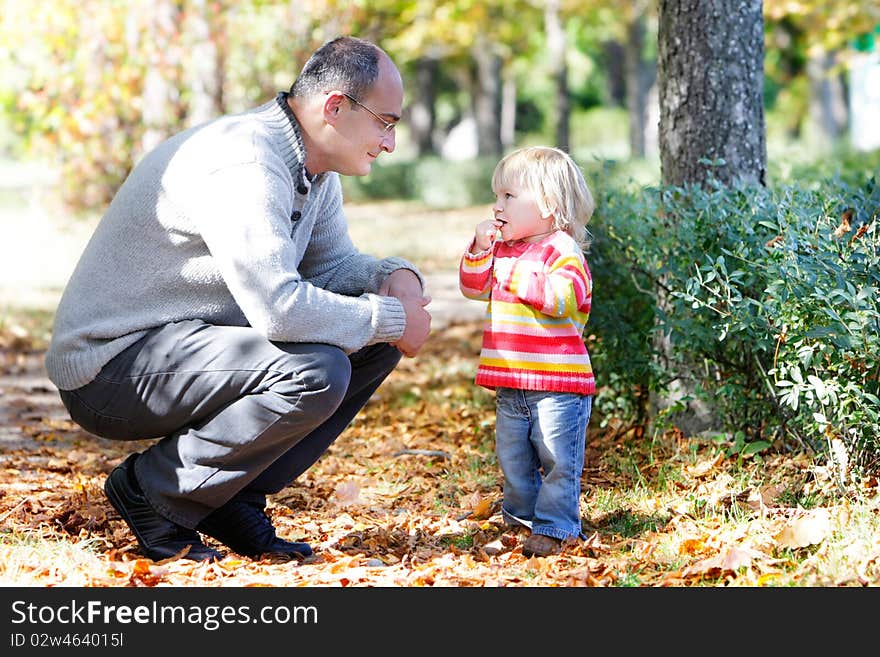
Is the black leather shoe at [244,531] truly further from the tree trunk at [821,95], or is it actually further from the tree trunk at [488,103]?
the tree trunk at [821,95]

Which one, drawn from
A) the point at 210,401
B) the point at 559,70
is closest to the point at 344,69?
the point at 210,401

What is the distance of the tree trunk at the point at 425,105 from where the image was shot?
31.4 metres

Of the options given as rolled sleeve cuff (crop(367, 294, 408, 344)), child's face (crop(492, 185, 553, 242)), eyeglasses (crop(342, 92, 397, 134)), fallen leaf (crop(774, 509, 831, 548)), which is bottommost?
fallen leaf (crop(774, 509, 831, 548))

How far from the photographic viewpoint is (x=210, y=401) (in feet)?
11.3

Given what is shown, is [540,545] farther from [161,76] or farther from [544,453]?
[161,76]

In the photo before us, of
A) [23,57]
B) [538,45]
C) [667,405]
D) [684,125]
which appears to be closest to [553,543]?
[667,405]

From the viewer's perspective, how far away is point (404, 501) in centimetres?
451

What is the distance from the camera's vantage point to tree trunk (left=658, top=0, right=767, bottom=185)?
476 cm

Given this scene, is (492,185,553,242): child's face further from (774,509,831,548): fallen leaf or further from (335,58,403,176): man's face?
(774,509,831,548): fallen leaf

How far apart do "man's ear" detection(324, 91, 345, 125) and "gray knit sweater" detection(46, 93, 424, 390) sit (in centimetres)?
12

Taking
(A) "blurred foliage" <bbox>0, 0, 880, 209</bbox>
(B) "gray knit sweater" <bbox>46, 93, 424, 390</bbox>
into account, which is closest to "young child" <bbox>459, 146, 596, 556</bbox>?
(B) "gray knit sweater" <bbox>46, 93, 424, 390</bbox>

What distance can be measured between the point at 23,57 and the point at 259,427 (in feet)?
32.4

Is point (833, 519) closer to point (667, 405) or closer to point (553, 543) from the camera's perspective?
point (553, 543)

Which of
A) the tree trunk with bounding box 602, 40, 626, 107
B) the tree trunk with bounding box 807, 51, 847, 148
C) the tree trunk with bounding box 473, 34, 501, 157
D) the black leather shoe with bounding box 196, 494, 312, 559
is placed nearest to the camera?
the black leather shoe with bounding box 196, 494, 312, 559
